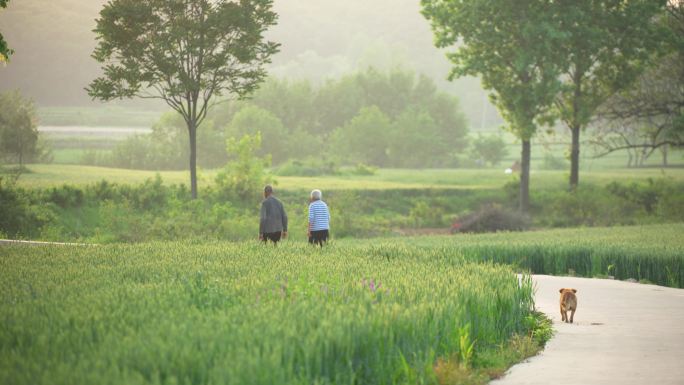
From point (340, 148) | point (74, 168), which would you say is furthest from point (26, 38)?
point (74, 168)

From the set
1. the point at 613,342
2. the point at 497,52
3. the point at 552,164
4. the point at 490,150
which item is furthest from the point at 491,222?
the point at 490,150

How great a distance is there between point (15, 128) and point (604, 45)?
3809cm

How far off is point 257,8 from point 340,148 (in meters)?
54.8

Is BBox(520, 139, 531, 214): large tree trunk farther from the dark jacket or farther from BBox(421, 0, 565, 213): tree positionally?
the dark jacket

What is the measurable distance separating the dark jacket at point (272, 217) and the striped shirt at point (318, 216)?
67 centimetres

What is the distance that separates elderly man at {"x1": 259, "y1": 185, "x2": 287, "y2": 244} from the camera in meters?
21.5

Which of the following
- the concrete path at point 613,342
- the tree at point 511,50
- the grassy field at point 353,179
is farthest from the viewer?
the grassy field at point 353,179

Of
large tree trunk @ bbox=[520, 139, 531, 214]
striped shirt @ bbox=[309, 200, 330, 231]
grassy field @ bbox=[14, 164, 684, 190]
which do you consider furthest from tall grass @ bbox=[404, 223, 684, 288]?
grassy field @ bbox=[14, 164, 684, 190]

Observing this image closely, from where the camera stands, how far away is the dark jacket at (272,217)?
21531 mm

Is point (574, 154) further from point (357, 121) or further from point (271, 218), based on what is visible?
point (357, 121)

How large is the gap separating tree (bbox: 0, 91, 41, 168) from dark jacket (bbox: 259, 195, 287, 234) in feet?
138

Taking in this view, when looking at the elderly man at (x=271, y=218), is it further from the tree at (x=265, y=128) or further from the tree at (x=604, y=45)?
the tree at (x=265, y=128)

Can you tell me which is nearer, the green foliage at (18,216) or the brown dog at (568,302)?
the brown dog at (568,302)

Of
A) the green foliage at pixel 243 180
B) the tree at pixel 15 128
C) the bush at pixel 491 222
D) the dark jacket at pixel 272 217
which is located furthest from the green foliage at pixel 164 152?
the dark jacket at pixel 272 217
